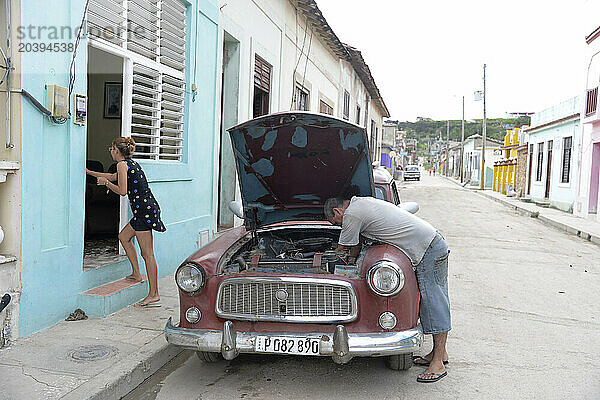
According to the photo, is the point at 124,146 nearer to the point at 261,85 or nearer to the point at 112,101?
the point at 112,101

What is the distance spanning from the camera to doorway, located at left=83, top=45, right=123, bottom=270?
8.26 metres

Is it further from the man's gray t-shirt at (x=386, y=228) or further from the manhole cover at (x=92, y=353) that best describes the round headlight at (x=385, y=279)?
the manhole cover at (x=92, y=353)

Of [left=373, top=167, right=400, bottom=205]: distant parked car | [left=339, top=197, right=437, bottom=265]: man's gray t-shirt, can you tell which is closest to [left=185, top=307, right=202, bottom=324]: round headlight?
[left=339, top=197, right=437, bottom=265]: man's gray t-shirt

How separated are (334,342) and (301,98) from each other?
40.1 ft

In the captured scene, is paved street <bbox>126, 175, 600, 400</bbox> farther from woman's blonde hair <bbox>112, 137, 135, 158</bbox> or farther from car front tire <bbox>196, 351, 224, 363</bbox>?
woman's blonde hair <bbox>112, 137, 135, 158</bbox>

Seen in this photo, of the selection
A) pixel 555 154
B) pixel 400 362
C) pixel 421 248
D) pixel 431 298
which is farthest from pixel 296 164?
pixel 555 154

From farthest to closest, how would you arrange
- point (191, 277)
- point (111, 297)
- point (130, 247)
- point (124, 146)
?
point (130, 247) < point (124, 146) < point (111, 297) < point (191, 277)

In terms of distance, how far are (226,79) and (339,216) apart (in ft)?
20.2

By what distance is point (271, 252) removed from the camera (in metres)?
5.11

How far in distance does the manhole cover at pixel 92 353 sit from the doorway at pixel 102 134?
3.03 metres

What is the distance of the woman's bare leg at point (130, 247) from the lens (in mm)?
5852

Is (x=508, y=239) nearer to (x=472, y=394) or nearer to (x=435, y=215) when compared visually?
(x=435, y=215)

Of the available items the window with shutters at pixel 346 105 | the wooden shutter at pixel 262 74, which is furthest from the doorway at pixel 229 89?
the window with shutters at pixel 346 105

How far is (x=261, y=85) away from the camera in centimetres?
1153
